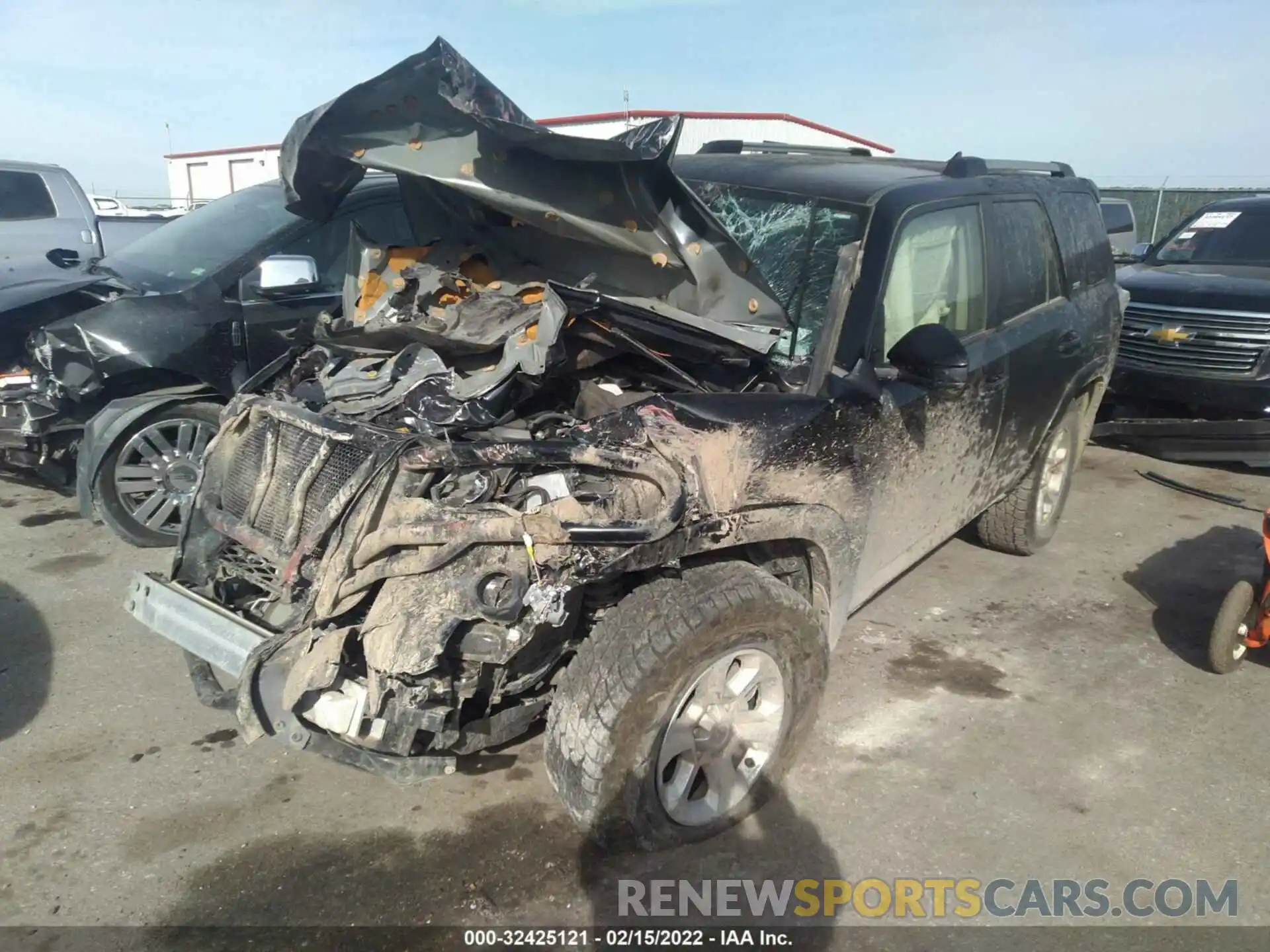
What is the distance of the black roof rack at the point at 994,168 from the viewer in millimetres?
4062

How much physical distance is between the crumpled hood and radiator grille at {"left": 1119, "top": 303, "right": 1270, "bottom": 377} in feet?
17.2

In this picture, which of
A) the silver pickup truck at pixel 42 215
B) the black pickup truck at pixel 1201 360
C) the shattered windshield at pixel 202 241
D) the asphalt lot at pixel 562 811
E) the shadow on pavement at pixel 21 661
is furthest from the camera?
the silver pickup truck at pixel 42 215

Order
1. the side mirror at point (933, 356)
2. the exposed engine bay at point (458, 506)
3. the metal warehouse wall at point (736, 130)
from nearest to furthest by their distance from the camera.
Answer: the exposed engine bay at point (458, 506), the side mirror at point (933, 356), the metal warehouse wall at point (736, 130)

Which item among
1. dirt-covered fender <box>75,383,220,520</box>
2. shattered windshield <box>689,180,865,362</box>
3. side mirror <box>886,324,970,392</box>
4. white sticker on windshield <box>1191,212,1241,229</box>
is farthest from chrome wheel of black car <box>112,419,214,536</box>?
white sticker on windshield <box>1191,212,1241,229</box>

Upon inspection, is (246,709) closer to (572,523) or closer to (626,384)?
(572,523)

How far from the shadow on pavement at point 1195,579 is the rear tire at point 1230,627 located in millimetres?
137

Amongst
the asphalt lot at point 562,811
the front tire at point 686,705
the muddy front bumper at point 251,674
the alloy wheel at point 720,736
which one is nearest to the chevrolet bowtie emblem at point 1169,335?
the asphalt lot at point 562,811

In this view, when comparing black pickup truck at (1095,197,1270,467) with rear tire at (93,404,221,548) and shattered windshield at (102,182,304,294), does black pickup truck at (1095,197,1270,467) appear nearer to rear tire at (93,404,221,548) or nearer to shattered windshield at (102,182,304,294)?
shattered windshield at (102,182,304,294)

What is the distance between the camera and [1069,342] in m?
4.56

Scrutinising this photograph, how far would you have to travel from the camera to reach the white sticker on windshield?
832cm

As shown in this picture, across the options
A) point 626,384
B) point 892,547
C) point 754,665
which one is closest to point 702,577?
point 754,665

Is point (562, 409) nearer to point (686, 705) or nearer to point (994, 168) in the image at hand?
point (686, 705)

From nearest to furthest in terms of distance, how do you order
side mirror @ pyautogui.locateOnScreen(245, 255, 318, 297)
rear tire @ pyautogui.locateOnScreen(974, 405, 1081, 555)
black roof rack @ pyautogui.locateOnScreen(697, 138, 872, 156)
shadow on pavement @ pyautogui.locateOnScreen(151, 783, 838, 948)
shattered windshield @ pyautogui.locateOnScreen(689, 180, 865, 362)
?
shadow on pavement @ pyautogui.locateOnScreen(151, 783, 838, 948)
shattered windshield @ pyautogui.locateOnScreen(689, 180, 865, 362)
side mirror @ pyautogui.locateOnScreen(245, 255, 318, 297)
black roof rack @ pyautogui.locateOnScreen(697, 138, 872, 156)
rear tire @ pyautogui.locateOnScreen(974, 405, 1081, 555)

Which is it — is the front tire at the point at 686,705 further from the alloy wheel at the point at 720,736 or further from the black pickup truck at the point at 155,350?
the black pickup truck at the point at 155,350
